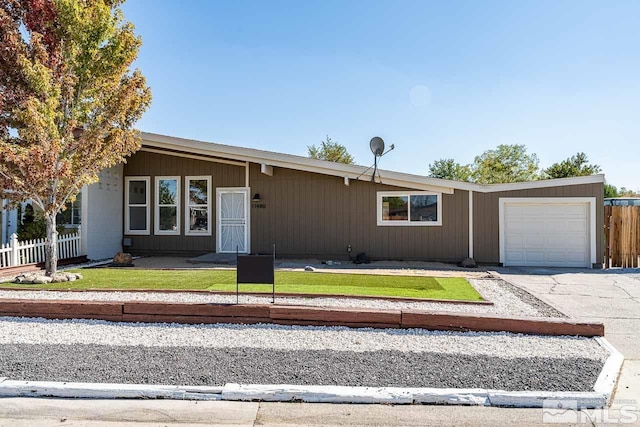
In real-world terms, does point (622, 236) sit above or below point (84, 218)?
below

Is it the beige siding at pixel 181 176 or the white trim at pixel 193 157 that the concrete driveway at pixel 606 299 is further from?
the beige siding at pixel 181 176

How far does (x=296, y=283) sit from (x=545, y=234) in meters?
7.87

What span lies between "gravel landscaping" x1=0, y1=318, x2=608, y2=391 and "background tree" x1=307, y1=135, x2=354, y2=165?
28449 mm

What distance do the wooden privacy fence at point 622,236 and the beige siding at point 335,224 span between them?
416 cm

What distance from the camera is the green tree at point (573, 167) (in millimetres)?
28050

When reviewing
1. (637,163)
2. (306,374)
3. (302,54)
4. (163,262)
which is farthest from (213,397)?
(637,163)

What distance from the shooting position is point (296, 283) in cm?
737

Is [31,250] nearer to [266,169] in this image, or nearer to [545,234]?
[266,169]

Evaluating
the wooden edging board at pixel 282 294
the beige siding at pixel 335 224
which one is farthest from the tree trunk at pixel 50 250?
the beige siding at pixel 335 224

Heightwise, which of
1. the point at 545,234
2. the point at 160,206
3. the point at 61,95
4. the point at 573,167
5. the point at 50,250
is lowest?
the point at 50,250

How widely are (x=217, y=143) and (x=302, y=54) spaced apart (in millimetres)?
4900

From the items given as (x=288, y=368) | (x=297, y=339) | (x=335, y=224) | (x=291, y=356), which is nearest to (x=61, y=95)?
(x=297, y=339)

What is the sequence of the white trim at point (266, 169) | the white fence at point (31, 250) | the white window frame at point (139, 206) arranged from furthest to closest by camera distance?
the white window frame at point (139, 206) → the white trim at point (266, 169) → the white fence at point (31, 250)

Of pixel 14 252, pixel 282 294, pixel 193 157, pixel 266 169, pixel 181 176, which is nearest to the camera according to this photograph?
pixel 282 294
